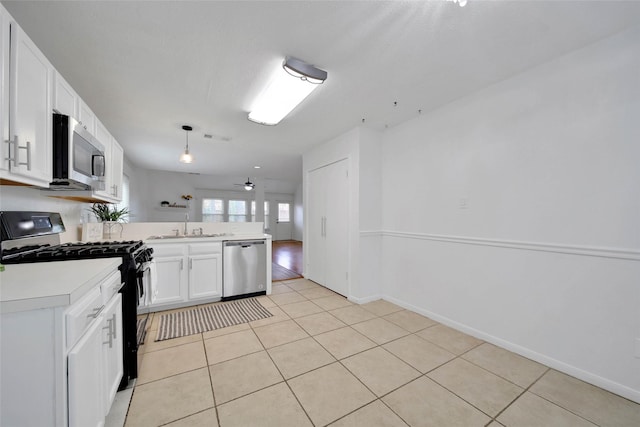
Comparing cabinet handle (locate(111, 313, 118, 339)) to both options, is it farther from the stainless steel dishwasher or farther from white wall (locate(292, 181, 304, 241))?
white wall (locate(292, 181, 304, 241))

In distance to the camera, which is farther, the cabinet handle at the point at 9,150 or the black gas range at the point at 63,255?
the black gas range at the point at 63,255

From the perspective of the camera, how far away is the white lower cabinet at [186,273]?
9.45ft

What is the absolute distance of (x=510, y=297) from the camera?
2098mm

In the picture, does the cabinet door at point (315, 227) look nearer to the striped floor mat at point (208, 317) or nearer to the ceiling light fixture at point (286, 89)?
the striped floor mat at point (208, 317)

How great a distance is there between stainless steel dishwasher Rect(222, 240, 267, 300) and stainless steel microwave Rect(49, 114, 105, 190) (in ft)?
5.45

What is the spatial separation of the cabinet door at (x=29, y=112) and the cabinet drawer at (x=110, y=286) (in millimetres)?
676

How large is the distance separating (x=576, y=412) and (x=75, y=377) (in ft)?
8.53

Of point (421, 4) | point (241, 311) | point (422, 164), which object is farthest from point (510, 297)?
point (241, 311)

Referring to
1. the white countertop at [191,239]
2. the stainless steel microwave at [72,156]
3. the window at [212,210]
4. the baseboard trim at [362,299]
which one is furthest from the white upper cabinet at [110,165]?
the window at [212,210]

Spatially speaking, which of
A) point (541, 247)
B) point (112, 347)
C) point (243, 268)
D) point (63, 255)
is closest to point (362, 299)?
point (243, 268)

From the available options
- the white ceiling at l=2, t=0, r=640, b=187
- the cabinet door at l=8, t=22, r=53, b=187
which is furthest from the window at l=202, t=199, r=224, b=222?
the cabinet door at l=8, t=22, r=53, b=187

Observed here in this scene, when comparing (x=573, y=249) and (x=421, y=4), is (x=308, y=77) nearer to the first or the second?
(x=421, y=4)

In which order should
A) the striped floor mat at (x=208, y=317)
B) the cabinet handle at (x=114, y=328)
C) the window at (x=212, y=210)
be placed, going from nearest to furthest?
the cabinet handle at (x=114, y=328)
the striped floor mat at (x=208, y=317)
the window at (x=212, y=210)

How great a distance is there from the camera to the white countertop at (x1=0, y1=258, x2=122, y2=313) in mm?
825
